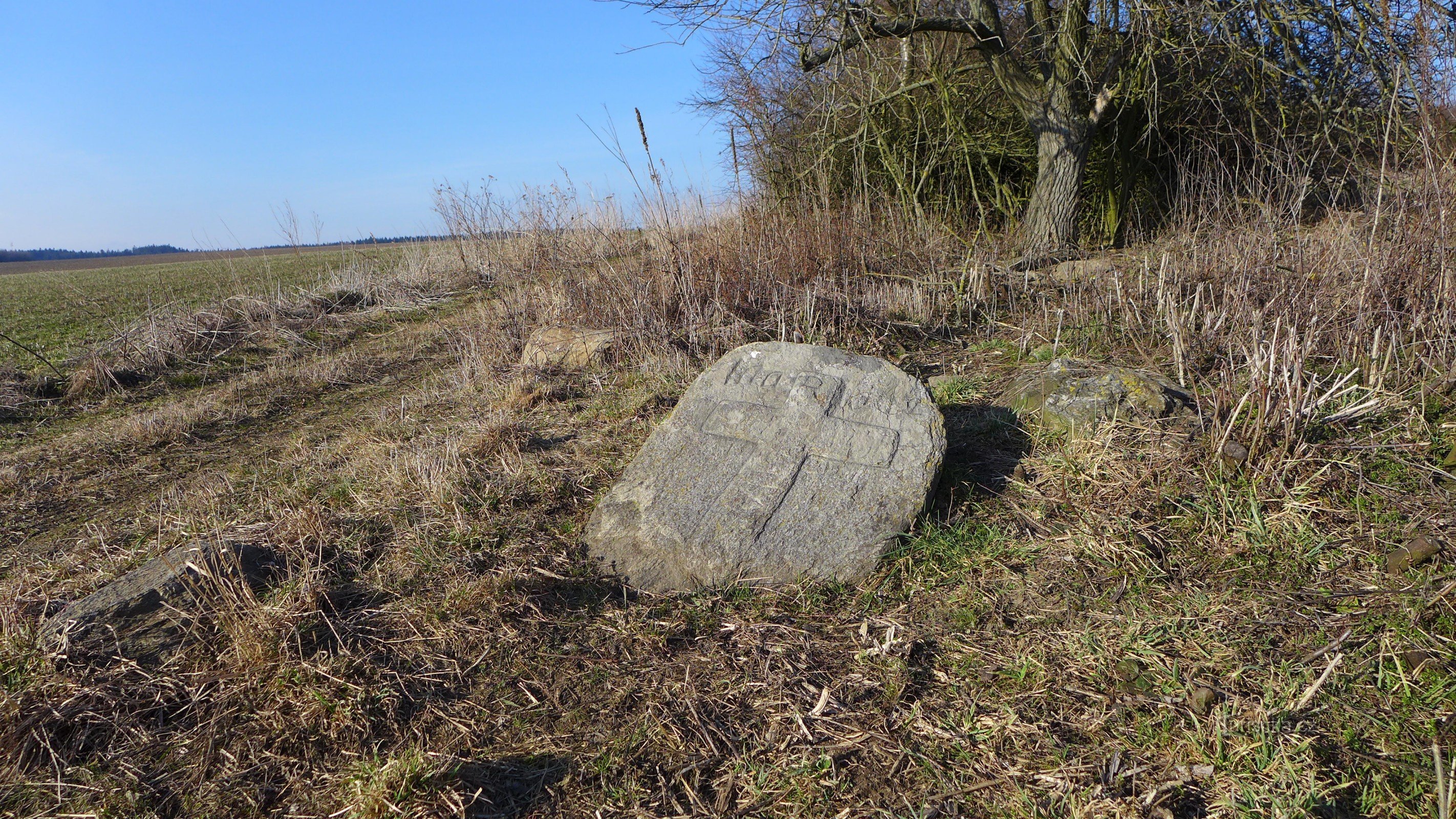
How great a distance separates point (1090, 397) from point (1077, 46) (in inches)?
155

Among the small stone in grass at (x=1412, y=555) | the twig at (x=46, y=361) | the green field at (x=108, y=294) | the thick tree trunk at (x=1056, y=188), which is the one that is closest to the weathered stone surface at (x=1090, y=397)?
the small stone in grass at (x=1412, y=555)

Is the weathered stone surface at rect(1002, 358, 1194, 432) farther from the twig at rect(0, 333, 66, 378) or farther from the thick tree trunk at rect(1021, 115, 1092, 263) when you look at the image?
the twig at rect(0, 333, 66, 378)

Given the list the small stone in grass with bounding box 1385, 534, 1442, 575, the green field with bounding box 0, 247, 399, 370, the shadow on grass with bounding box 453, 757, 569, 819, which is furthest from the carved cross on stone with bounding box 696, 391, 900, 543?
the green field with bounding box 0, 247, 399, 370

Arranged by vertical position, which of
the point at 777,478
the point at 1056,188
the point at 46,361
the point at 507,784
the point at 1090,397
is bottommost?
the point at 507,784

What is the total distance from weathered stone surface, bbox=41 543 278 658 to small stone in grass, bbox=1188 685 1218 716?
9.01 feet

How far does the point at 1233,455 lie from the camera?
9.16 ft

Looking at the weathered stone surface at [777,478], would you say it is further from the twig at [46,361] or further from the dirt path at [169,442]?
the twig at [46,361]

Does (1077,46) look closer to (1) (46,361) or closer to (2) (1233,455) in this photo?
(2) (1233,455)

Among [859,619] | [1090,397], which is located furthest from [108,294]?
[1090,397]

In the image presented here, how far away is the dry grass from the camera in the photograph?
74.7 inches

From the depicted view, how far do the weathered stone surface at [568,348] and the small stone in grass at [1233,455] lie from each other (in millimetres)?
3577

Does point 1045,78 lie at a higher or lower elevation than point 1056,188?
higher

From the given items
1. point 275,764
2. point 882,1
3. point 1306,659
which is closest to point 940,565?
point 1306,659

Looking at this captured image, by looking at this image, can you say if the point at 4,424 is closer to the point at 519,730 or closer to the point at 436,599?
the point at 436,599
